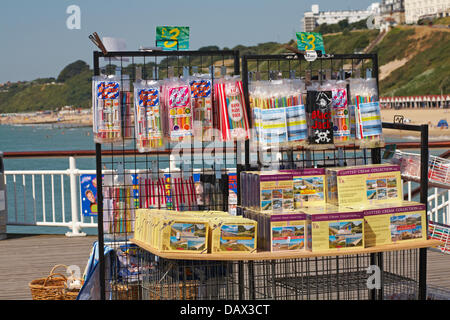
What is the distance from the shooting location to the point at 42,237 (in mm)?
7676

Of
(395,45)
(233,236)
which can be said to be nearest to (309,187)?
(233,236)

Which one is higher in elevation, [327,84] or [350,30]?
A: [350,30]

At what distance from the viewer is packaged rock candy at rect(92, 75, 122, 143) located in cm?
355

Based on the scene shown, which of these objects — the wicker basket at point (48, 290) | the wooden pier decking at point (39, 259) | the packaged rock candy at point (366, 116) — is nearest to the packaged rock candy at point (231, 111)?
the packaged rock candy at point (366, 116)

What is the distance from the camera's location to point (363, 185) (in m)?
3.64

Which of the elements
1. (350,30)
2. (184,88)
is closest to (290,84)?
(184,88)

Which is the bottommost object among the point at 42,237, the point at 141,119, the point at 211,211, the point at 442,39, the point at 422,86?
the point at 42,237

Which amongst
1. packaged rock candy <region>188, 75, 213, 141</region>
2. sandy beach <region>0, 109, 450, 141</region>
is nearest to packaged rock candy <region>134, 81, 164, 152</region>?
packaged rock candy <region>188, 75, 213, 141</region>

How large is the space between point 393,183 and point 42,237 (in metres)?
5.07

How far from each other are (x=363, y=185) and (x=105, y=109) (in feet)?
4.85

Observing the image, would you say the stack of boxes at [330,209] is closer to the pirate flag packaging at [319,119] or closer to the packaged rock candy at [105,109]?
the pirate flag packaging at [319,119]

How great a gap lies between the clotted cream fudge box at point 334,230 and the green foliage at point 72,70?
3210 inches

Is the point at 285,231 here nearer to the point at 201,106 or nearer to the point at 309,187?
the point at 309,187
